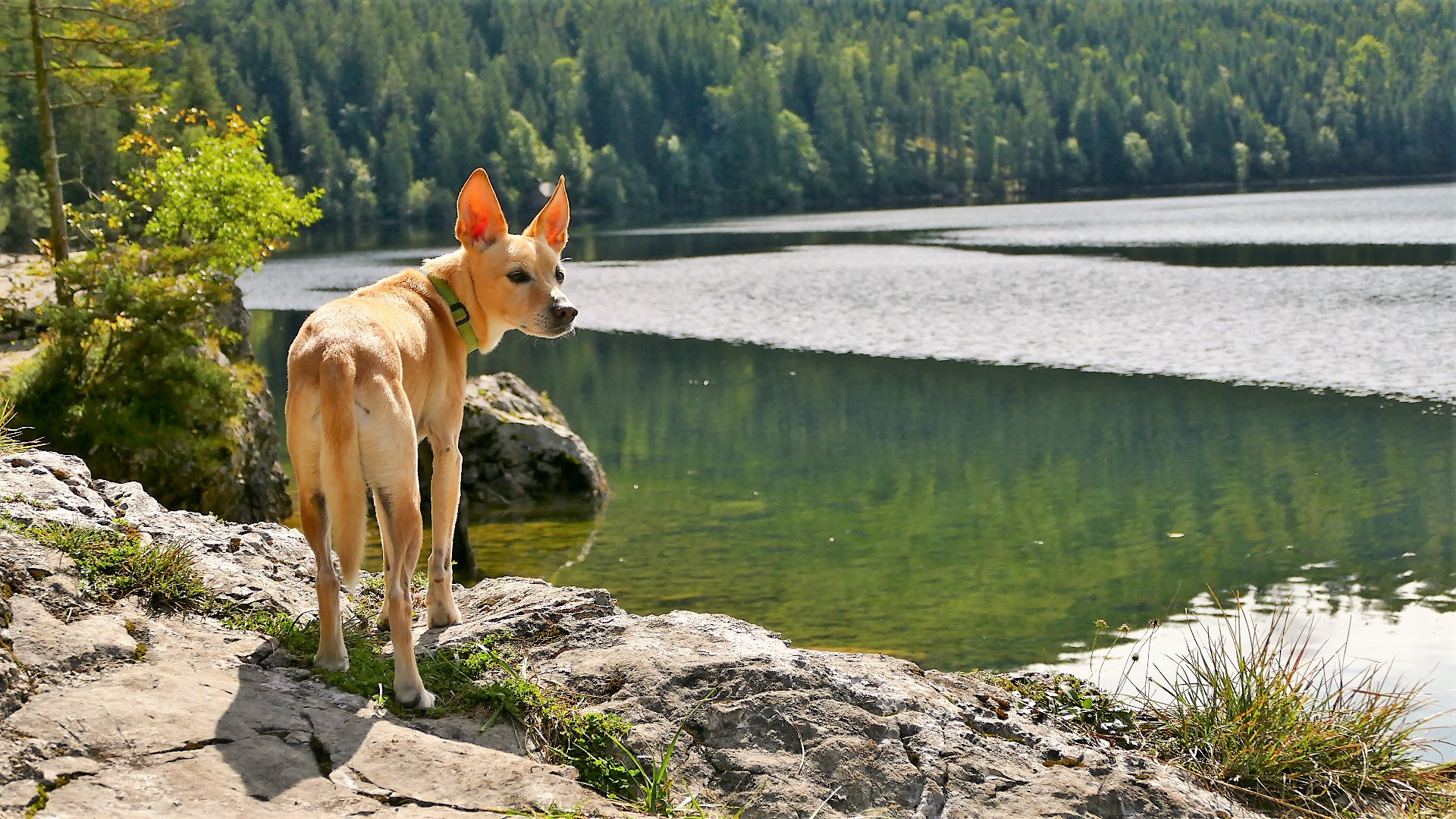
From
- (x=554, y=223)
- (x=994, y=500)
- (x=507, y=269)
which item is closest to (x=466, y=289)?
(x=507, y=269)

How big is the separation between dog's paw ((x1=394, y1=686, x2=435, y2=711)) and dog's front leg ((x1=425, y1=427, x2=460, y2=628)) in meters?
1.25

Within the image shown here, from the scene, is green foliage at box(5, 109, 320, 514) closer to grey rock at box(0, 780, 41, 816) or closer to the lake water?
the lake water

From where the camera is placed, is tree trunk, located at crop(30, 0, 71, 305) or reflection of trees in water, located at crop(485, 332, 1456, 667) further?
tree trunk, located at crop(30, 0, 71, 305)

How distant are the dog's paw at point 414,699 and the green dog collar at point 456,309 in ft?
6.91

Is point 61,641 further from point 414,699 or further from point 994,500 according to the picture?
point 994,500

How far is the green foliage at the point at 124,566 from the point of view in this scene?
6344 millimetres

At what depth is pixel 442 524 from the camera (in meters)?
7.03

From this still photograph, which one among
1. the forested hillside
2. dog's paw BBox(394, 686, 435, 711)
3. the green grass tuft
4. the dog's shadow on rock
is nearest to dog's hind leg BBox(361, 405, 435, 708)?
dog's paw BBox(394, 686, 435, 711)

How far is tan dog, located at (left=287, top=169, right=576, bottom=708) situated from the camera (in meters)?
5.59

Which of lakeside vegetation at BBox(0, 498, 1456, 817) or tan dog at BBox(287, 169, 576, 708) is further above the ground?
tan dog at BBox(287, 169, 576, 708)

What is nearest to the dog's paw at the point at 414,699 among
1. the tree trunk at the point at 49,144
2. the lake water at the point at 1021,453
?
the lake water at the point at 1021,453

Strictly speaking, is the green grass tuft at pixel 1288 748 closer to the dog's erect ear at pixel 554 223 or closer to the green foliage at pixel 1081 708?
the green foliage at pixel 1081 708

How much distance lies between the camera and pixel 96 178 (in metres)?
68.4

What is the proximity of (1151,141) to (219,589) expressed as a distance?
176 metres
